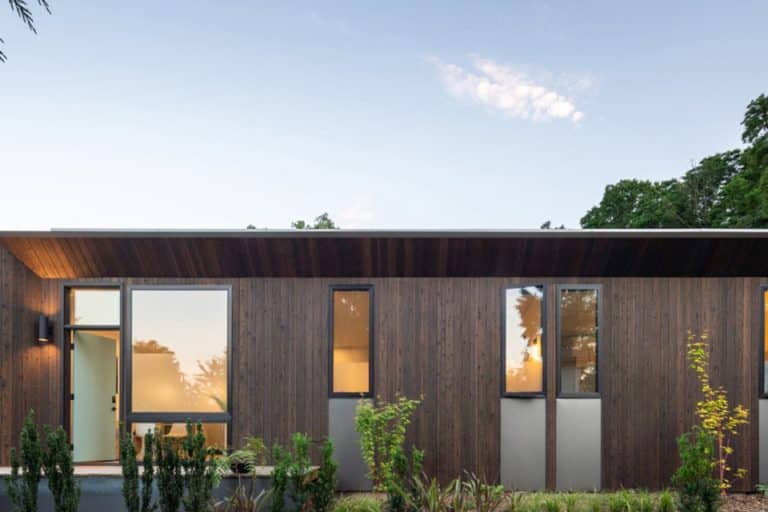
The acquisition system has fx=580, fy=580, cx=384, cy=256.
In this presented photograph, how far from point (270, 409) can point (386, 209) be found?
7538mm

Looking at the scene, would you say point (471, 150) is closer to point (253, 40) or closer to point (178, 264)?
point (253, 40)

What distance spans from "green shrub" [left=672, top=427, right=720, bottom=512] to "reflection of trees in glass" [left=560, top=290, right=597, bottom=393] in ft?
3.49

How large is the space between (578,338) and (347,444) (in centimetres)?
267

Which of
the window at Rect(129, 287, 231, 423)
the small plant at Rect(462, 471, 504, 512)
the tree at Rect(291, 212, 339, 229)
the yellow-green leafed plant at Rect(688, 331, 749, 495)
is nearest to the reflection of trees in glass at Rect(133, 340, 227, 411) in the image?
the window at Rect(129, 287, 231, 423)

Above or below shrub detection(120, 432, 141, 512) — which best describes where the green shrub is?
below

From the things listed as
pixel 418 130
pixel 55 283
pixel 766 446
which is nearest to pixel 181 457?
pixel 55 283

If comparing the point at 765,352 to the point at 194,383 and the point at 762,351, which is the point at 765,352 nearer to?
the point at 762,351

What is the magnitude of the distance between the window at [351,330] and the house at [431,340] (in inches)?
0.6

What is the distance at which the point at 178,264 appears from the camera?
614cm

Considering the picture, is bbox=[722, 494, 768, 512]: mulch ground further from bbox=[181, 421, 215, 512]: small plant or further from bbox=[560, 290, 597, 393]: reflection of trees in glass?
bbox=[181, 421, 215, 512]: small plant

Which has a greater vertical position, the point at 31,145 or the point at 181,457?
the point at 31,145

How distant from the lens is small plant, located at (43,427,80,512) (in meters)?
3.54

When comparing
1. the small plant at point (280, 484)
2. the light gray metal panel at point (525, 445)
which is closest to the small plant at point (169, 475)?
the small plant at point (280, 484)

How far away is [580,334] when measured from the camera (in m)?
6.12
